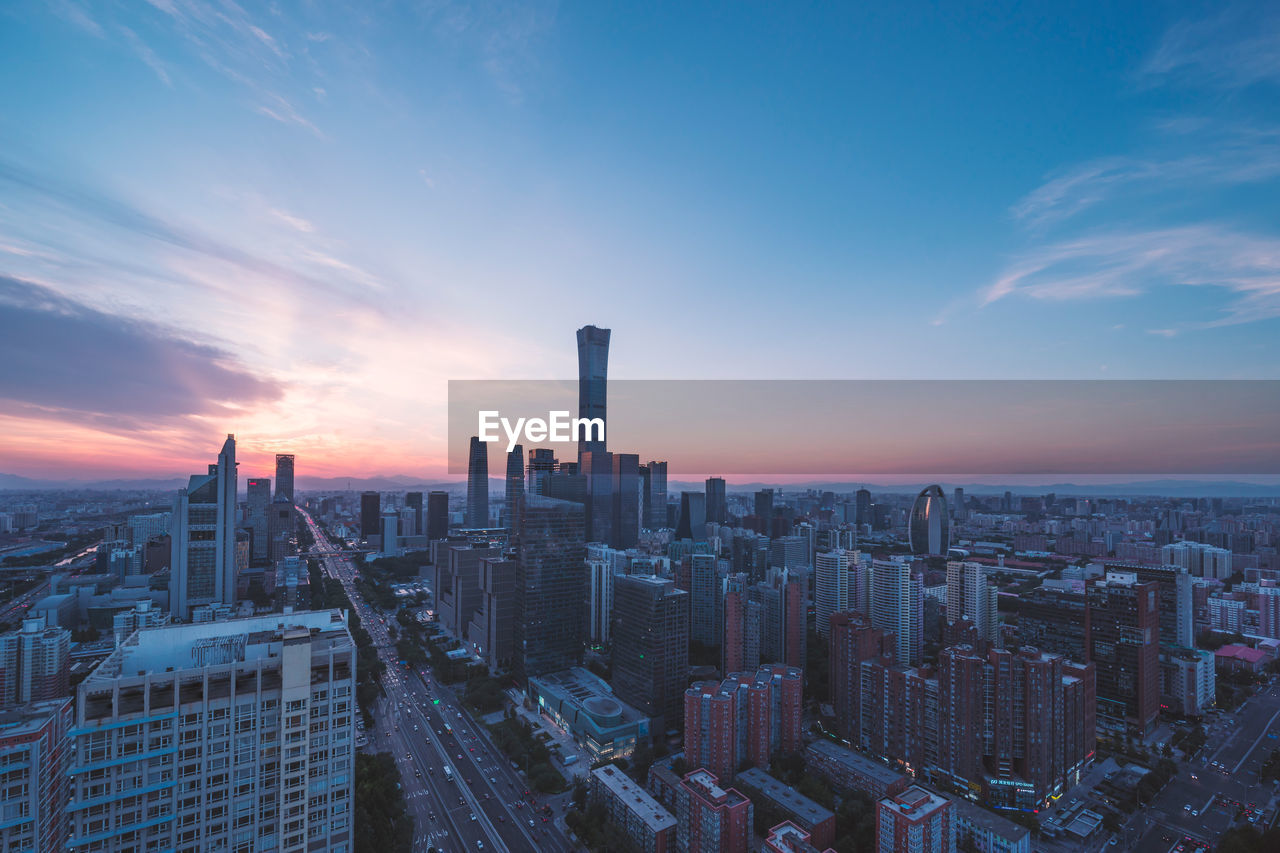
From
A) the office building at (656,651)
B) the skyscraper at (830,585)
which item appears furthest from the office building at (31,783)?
the skyscraper at (830,585)

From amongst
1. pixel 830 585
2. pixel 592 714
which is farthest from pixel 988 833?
pixel 830 585

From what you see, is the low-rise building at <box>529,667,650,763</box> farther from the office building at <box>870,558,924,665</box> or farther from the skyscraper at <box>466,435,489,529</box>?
the skyscraper at <box>466,435,489,529</box>

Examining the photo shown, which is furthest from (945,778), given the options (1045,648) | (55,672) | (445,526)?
(445,526)

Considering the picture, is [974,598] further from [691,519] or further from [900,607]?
[691,519]

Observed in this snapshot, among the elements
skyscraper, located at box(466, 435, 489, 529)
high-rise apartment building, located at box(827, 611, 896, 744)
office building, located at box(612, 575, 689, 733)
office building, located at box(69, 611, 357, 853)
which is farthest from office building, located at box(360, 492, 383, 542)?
office building, located at box(69, 611, 357, 853)

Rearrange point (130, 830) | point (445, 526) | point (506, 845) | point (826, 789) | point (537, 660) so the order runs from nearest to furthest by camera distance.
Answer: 1. point (130, 830)
2. point (506, 845)
3. point (826, 789)
4. point (537, 660)
5. point (445, 526)

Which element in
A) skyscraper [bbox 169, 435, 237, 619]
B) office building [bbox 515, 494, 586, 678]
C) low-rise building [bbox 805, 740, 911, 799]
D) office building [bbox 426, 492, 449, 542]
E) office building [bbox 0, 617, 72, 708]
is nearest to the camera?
low-rise building [bbox 805, 740, 911, 799]

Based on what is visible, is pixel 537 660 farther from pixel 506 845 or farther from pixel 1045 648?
pixel 1045 648
